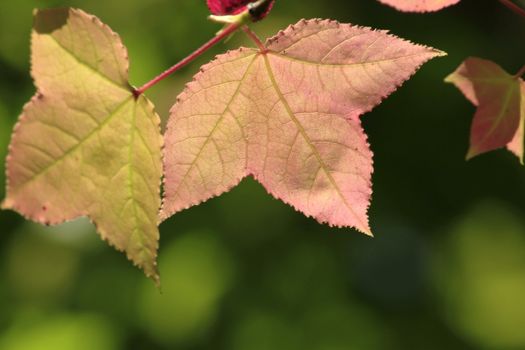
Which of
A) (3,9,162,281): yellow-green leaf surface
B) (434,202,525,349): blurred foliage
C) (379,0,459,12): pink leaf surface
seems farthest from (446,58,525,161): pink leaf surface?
(434,202,525,349): blurred foliage

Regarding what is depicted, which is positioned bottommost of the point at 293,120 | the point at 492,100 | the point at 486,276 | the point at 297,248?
the point at 486,276

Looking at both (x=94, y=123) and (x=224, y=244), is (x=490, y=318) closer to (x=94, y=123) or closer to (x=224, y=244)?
(x=224, y=244)

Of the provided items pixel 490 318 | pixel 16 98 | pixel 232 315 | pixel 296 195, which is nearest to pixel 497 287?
pixel 490 318

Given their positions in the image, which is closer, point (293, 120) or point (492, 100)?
point (293, 120)

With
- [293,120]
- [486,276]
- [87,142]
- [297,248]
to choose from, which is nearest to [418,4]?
[293,120]

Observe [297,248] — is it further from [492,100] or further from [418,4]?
[418,4]

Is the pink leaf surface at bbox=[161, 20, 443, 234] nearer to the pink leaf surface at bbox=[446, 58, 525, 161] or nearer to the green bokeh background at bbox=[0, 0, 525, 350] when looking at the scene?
the pink leaf surface at bbox=[446, 58, 525, 161]
